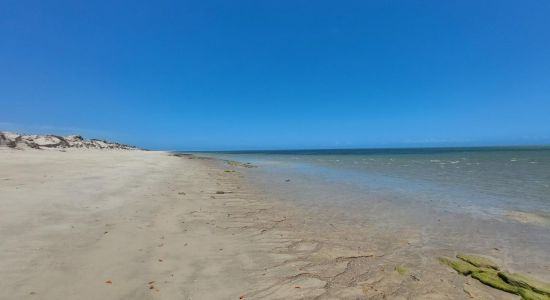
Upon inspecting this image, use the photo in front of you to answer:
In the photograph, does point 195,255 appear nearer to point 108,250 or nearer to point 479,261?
point 108,250

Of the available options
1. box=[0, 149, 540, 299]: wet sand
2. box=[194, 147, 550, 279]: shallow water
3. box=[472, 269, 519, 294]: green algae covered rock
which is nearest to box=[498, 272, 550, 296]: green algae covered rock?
box=[472, 269, 519, 294]: green algae covered rock

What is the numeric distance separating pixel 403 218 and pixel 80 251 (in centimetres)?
988

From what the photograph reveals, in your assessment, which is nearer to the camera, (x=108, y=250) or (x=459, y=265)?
(x=108, y=250)

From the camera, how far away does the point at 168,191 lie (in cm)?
1370

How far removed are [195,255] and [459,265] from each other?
221 inches

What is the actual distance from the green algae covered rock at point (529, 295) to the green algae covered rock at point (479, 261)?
1050 mm

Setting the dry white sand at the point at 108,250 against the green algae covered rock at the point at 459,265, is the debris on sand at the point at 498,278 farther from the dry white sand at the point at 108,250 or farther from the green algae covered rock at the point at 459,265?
the dry white sand at the point at 108,250

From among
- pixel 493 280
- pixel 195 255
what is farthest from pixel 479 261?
pixel 195 255

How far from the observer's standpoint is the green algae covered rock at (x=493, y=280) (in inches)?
211

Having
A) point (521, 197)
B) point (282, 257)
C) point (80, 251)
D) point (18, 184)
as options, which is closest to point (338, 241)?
point (282, 257)

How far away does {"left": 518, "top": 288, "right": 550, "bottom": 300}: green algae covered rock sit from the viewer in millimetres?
4980

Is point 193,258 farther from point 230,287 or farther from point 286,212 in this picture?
point 286,212

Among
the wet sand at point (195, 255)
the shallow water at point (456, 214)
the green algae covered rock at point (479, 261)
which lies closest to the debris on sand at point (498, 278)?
the green algae covered rock at point (479, 261)

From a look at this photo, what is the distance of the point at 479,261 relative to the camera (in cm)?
655
